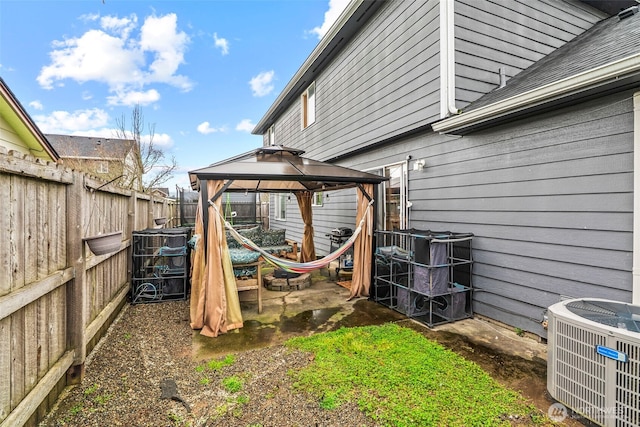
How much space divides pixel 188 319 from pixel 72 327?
1.55 metres

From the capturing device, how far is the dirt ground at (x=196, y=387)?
6.25 feet

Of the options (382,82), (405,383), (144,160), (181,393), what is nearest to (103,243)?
(181,393)

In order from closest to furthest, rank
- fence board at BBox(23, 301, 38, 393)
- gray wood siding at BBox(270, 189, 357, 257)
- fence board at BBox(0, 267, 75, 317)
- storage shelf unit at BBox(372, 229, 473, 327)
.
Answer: fence board at BBox(0, 267, 75, 317)
fence board at BBox(23, 301, 38, 393)
storage shelf unit at BBox(372, 229, 473, 327)
gray wood siding at BBox(270, 189, 357, 257)

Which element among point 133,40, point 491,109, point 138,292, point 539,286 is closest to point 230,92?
point 133,40

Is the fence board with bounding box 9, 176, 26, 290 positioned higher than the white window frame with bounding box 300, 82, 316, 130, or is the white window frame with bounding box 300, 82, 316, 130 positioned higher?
the white window frame with bounding box 300, 82, 316, 130

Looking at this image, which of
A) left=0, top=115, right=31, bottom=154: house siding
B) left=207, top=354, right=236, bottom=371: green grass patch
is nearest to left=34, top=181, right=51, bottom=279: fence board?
left=207, top=354, right=236, bottom=371: green grass patch

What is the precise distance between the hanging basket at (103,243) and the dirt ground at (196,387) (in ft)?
3.36

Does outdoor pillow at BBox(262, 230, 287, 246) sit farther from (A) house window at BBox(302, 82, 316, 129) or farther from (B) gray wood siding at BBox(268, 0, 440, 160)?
(A) house window at BBox(302, 82, 316, 129)

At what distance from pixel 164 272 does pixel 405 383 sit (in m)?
3.70

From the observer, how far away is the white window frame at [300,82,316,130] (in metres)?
8.02

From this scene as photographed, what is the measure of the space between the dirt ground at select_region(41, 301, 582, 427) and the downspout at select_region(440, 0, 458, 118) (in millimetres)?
2881

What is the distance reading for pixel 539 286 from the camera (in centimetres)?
310

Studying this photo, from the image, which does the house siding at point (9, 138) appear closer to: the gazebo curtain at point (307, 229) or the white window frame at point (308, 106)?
the gazebo curtain at point (307, 229)

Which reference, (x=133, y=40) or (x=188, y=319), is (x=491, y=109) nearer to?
(x=188, y=319)
